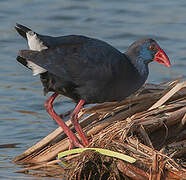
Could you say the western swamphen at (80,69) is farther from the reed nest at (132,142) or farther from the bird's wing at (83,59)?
the reed nest at (132,142)

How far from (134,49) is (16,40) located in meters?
4.45

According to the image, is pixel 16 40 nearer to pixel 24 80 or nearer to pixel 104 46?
pixel 24 80

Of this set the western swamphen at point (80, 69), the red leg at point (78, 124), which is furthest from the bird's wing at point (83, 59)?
the red leg at point (78, 124)

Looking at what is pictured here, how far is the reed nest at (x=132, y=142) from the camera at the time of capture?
405 centimetres

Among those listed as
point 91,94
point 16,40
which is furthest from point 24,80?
point 91,94

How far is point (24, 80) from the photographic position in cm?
779

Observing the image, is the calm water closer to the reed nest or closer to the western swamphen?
the reed nest

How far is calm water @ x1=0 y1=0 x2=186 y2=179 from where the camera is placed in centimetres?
654

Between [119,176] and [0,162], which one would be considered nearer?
[119,176]

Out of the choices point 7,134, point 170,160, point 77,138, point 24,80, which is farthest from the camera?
point 24,80

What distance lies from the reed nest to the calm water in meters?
0.81

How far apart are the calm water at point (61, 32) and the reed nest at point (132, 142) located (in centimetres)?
81

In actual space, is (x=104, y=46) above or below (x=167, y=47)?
above

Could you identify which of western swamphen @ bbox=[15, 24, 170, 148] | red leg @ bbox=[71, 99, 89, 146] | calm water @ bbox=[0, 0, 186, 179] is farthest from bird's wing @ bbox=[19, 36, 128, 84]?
calm water @ bbox=[0, 0, 186, 179]
